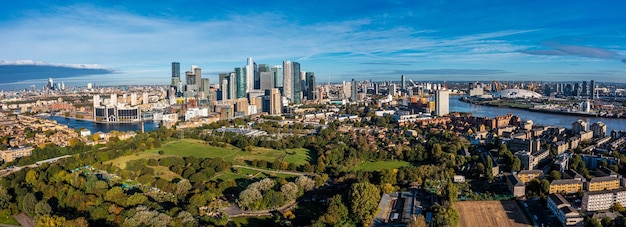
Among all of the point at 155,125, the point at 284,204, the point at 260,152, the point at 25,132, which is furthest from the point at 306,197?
the point at 155,125

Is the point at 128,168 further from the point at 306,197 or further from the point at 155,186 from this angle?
the point at 306,197

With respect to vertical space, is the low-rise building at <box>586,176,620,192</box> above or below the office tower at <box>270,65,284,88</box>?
below

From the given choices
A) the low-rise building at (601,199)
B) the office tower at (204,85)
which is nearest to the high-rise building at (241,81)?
the office tower at (204,85)

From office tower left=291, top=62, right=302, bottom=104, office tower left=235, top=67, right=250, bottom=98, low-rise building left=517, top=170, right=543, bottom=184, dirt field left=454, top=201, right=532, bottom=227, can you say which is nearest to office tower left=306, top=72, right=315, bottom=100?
office tower left=291, top=62, right=302, bottom=104

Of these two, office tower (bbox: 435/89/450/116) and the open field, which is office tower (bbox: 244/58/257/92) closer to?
office tower (bbox: 435/89/450/116)

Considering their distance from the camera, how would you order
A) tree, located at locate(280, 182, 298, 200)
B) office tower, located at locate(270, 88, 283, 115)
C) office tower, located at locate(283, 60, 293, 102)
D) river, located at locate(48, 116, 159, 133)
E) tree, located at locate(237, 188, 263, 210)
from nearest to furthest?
1. tree, located at locate(237, 188, 263, 210)
2. tree, located at locate(280, 182, 298, 200)
3. river, located at locate(48, 116, 159, 133)
4. office tower, located at locate(270, 88, 283, 115)
5. office tower, located at locate(283, 60, 293, 102)

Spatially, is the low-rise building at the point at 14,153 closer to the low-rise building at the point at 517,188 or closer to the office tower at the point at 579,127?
the low-rise building at the point at 517,188
